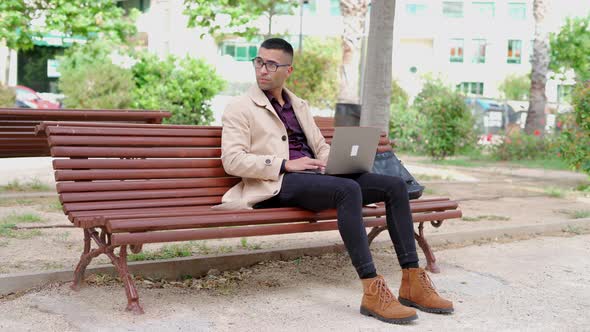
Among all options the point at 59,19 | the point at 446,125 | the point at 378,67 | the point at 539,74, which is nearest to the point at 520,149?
the point at 446,125

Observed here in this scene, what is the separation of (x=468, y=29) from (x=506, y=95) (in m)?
6.64

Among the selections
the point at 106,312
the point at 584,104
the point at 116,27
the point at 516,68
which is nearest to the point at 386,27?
the point at 584,104

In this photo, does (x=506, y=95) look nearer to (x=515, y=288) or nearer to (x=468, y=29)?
(x=468, y=29)

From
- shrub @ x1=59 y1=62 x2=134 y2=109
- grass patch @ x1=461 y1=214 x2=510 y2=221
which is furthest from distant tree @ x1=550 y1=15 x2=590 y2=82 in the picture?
grass patch @ x1=461 y1=214 x2=510 y2=221

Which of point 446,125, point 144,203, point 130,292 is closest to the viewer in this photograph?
point 130,292

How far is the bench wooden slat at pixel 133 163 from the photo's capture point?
16.3 ft

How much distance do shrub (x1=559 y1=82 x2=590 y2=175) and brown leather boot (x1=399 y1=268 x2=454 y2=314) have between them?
263 inches

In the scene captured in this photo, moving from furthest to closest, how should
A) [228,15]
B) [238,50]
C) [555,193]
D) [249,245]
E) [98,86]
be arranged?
[238,50]
[228,15]
[98,86]
[555,193]
[249,245]

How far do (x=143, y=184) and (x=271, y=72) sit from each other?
98cm

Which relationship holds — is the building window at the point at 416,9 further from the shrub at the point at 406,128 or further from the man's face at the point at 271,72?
the man's face at the point at 271,72

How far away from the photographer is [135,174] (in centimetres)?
517

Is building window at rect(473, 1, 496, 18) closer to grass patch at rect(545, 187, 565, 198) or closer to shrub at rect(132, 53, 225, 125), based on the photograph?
shrub at rect(132, 53, 225, 125)

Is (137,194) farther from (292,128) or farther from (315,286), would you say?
(315,286)

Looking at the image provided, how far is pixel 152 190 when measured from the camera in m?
5.20
